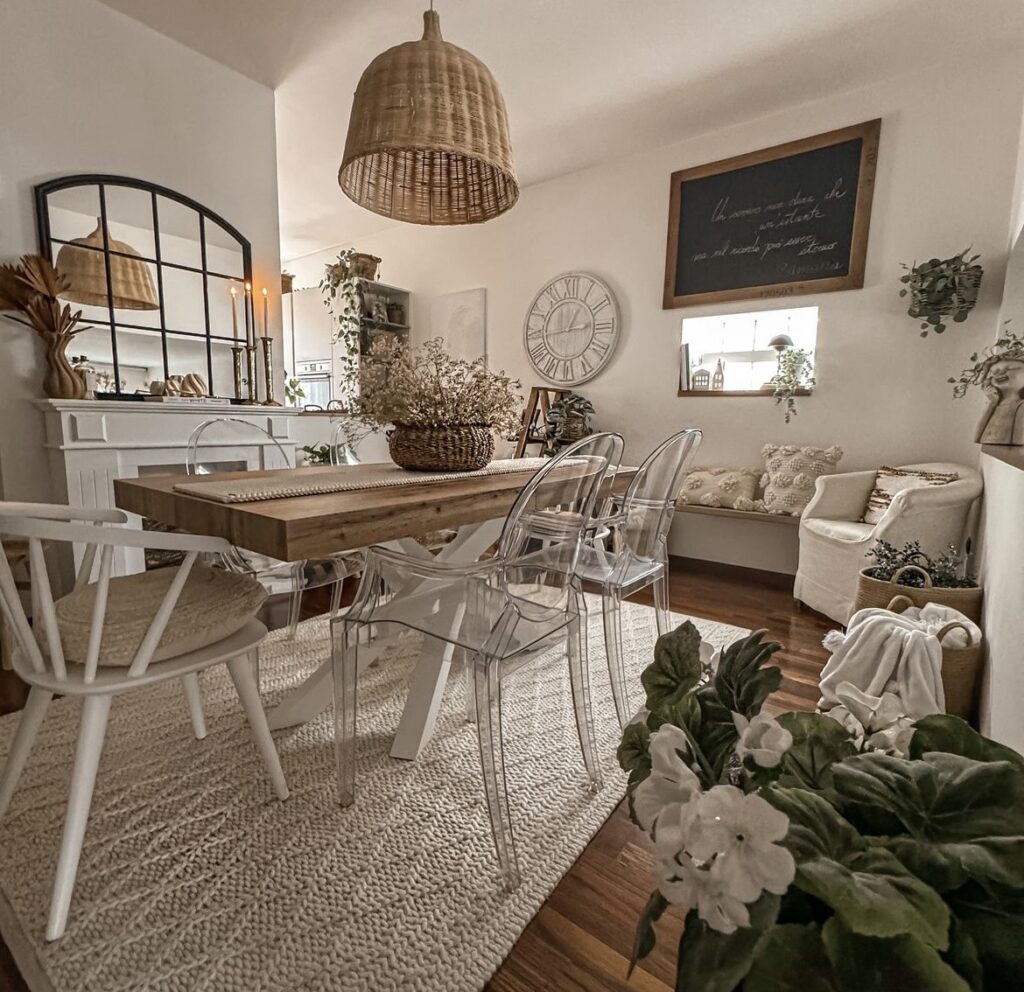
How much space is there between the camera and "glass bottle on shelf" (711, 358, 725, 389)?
3502mm

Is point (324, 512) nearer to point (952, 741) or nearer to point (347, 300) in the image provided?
point (952, 741)

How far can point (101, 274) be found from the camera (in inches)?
101

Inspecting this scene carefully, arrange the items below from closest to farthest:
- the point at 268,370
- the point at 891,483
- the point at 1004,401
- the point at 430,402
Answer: the point at 430,402, the point at 1004,401, the point at 891,483, the point at 268,370

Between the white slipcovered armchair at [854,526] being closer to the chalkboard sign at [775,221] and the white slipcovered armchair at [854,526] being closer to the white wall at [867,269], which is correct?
the white wall at [867,269]

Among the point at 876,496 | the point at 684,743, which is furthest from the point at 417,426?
the point at 876,496

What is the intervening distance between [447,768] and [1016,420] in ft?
6.88

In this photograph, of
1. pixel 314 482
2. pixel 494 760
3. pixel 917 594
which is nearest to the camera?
pixel 494 760

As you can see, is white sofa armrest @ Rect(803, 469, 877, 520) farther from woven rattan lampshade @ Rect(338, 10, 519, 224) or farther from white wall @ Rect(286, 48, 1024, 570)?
woven rattan lampshade @ Rect(338, 10, 519, 224)

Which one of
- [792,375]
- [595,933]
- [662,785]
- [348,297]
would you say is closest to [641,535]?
[595,933]

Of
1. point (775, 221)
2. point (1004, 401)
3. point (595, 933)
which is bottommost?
point (595, 933)

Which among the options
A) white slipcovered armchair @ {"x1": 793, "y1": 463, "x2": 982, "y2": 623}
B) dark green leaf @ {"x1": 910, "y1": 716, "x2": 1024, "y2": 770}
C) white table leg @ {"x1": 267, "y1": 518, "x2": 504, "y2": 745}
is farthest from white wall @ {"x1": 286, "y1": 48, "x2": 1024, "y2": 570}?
dark green leaf @ {"x1": 910, "y1": 716, "x2": 1024, "y2": 770}

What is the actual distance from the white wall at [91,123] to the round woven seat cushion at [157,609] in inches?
63.2

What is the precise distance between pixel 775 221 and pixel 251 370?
3.17 m

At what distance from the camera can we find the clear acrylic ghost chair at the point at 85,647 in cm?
96
